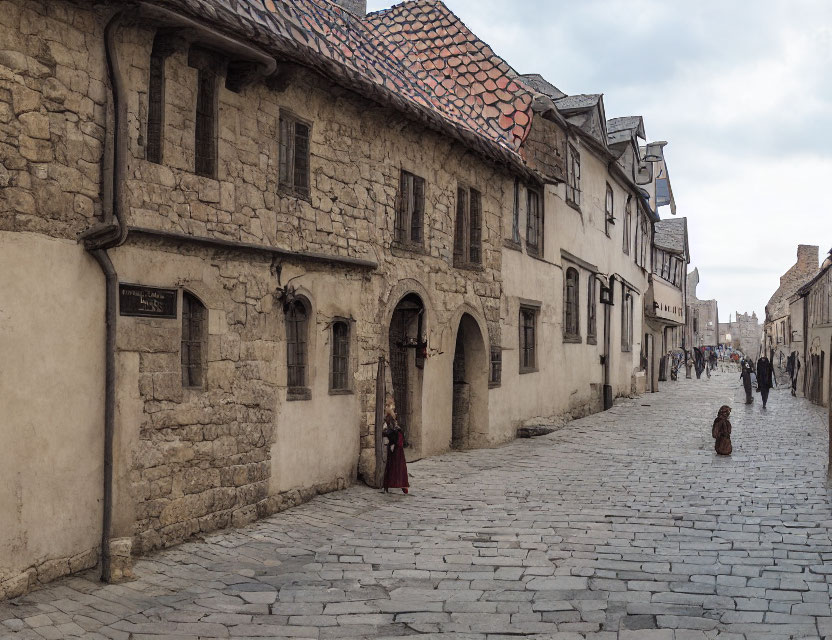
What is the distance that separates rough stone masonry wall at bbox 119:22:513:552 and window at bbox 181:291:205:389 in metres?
0.14

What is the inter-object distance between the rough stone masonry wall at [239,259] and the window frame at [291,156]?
0.32 feet

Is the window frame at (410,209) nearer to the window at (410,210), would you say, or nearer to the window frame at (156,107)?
the window at (410,210)

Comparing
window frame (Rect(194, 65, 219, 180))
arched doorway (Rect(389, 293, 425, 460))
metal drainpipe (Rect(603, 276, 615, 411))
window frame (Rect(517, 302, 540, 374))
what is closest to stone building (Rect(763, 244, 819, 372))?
metal drainpipe (Rect(603, 276, 615, 411))

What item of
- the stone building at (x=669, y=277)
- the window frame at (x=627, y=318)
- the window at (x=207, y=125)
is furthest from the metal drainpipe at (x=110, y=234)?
the stone building at (x=669, y=277)

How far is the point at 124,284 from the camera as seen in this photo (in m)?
7.92

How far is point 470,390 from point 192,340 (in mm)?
7994

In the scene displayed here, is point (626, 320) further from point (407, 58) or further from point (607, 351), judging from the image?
point (407, 58)

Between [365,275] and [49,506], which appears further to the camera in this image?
[365,275]

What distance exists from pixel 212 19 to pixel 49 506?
452 centimetres

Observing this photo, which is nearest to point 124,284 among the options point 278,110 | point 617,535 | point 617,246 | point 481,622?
point 278,110

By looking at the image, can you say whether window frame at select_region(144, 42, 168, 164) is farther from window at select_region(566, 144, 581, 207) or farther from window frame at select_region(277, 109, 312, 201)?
window at select_region(566, 144, 581, 207)

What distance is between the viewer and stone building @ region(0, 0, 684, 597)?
23.4ft

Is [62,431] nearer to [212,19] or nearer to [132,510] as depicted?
[132,510]

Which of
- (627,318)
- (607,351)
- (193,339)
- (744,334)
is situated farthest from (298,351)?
(744,334)
